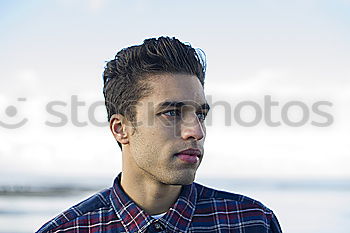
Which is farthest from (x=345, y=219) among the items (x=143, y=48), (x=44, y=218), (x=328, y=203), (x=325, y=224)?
(x=143, y=48)

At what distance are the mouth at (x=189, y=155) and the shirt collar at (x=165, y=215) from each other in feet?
0.83

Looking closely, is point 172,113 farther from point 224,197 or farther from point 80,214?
point 80,214

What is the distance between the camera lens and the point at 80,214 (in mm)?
3090

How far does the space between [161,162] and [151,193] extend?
8.4 inches

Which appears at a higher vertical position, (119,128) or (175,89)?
(175,89)

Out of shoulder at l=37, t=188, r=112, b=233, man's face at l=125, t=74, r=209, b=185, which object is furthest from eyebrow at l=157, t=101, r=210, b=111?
shoulder at l=37, t=188, r=112, b=233

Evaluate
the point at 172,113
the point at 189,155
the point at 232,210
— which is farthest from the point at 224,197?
the point at 172,113

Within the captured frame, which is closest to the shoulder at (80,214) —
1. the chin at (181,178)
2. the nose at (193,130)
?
the chin at (181,178)

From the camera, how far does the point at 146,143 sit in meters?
2.99

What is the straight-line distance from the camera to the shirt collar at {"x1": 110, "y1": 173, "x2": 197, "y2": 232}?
2996 mm

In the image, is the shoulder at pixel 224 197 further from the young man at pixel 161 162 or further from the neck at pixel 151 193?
the neck at pixel 151 193

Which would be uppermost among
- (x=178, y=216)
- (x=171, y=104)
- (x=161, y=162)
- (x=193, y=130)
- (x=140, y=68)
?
(x=140, y=68)

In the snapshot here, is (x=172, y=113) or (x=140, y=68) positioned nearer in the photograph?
(x=172, y=113)

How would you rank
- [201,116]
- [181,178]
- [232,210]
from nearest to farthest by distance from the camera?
[181,178] < [201,116] < [232,210]
